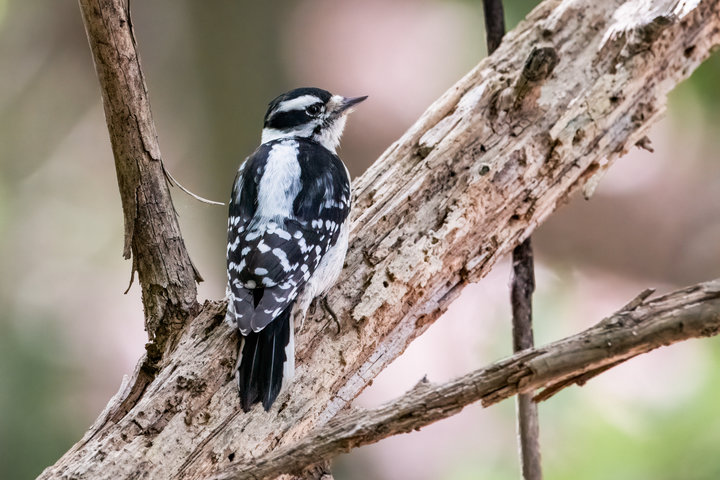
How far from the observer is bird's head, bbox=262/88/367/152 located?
3232 millimetres

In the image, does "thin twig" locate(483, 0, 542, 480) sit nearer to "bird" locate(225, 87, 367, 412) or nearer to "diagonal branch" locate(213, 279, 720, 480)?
"bird" locate(225, 87, 367, 412)

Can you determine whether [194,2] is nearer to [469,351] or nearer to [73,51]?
[73,51]

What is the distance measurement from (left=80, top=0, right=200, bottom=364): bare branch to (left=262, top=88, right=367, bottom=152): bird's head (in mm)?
940

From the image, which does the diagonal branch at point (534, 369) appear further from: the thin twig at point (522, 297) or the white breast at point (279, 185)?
the thin twig at point (522, 297)

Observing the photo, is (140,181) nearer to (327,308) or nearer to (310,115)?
(327,308)

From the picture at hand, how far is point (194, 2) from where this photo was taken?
5273 millimetres

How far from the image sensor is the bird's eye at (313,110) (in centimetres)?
324

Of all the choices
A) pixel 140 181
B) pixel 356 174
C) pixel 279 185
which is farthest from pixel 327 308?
pixel 356 174

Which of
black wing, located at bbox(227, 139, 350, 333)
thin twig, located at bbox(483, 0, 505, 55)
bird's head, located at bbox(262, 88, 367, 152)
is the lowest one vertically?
black wing, located at bbox(227, 139, 350, 333)

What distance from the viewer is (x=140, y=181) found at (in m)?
2.39

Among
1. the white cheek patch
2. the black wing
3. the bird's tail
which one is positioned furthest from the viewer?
the white cheek patch

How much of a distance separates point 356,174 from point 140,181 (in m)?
2.90

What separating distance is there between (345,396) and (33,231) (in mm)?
4444

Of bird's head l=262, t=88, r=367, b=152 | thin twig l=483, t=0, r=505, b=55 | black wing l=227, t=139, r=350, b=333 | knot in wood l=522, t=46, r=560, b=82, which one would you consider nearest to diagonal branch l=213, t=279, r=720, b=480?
black wing l=227, t=139, r=350, b=333
